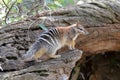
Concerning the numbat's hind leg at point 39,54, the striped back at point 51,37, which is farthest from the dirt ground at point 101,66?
the numbat's hind leg at point 39,54

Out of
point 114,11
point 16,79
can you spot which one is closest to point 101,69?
point 114,11

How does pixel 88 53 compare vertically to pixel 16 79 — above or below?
below

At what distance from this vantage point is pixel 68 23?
260 cm

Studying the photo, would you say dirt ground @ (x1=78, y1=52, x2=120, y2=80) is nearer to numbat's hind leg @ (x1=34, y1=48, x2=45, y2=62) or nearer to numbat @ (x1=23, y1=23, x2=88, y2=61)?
numbat @ (x1=23, y1=23, x2=88, y2=61)

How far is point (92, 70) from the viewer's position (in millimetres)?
3127

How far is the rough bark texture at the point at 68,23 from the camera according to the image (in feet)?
6.67

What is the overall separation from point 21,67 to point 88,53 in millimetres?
917

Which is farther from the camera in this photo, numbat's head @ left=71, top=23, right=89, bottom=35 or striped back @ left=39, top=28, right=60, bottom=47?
numbat's head @ left=71, top=23, right=89, bottom=35

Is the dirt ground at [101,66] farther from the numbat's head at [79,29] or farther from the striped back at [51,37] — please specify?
the striped back at [51,37]

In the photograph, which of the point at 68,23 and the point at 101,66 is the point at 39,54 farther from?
the point at 101,66

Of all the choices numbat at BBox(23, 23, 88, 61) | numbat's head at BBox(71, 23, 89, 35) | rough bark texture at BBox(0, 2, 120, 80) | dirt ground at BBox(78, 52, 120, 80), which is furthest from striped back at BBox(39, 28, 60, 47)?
dirt ground at BBox(78, 52, 120, 80)

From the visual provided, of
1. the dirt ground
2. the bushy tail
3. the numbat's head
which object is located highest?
the bushy tail

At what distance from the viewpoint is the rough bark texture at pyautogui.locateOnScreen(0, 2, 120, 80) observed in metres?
2.03

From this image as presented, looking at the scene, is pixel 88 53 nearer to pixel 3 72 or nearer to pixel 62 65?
pixel 62 65
